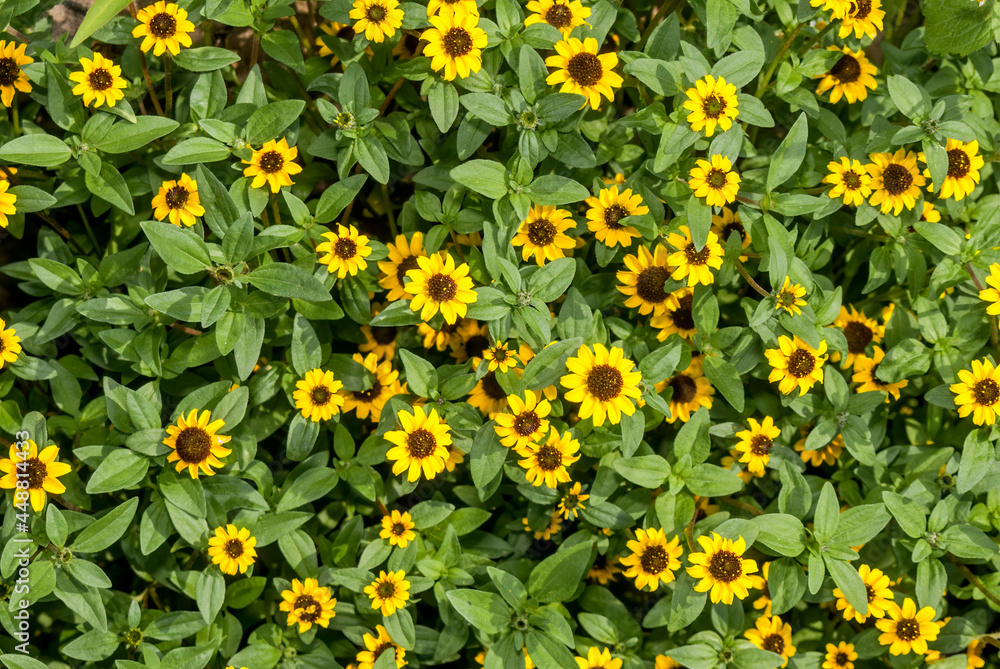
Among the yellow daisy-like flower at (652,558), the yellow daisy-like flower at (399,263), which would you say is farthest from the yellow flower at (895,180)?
the yellow daisy-like flower at (399,263)

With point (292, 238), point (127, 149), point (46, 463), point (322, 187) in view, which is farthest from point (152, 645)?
point (322, 187)

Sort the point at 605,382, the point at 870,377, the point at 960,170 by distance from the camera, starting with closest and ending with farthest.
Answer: the point at 605,382 → the point at 960,170 → the point at 870,377

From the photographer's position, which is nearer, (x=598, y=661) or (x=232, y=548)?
(x=232, y=548)

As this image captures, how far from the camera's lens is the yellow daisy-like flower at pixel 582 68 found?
7.88 ft

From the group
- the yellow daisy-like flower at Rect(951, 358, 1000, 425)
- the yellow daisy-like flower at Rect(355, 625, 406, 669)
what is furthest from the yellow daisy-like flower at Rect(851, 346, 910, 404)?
the yellow daisy-like flower at Rect(355, 625, 406, 669)

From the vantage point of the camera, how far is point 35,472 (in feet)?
7.55

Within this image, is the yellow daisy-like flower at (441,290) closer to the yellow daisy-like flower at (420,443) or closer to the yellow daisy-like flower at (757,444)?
→ the yellow daisy-like flower at (420,443)

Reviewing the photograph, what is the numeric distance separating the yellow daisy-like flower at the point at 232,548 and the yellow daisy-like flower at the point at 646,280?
1419 mm

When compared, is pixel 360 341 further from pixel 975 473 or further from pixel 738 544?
pixel 975 473

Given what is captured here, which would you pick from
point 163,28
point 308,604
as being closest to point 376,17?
point 163,28

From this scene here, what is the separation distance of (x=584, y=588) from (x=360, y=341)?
1.16 m

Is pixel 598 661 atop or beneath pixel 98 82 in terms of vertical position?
beneath

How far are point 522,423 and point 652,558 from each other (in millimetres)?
613

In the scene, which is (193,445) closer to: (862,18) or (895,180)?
(895,180)
